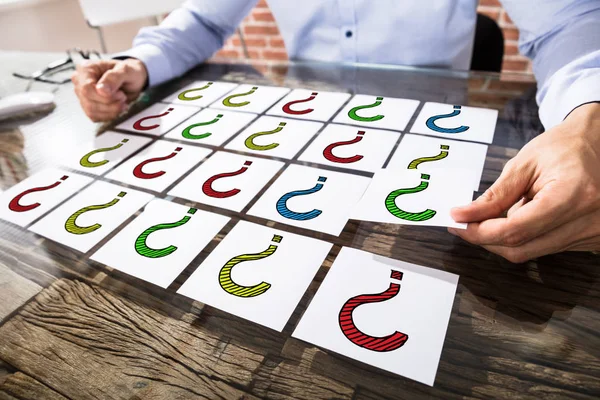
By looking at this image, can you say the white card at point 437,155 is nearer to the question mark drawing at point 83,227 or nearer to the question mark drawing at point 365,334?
the question mark drawing at point 365,334

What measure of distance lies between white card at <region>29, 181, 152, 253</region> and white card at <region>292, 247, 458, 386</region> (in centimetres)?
33

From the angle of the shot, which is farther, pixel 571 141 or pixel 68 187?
pixel 68 187

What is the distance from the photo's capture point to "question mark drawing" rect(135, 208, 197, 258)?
1.68 ft

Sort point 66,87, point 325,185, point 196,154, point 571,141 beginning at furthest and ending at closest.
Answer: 1. point 66,87
2. point 196,154
3. point 325,185
4. point 571,141

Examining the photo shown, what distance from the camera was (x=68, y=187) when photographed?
67 cm

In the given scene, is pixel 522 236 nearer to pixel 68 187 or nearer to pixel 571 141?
pixel 571 141

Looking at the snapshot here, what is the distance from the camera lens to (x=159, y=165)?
2.28ft

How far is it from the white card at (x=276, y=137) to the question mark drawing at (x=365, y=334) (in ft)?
1.03

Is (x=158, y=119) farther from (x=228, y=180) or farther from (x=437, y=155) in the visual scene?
(x=437, y=155)

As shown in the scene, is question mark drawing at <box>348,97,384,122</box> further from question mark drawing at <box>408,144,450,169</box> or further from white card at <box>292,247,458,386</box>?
white card at <box>292,247,458,386</box>

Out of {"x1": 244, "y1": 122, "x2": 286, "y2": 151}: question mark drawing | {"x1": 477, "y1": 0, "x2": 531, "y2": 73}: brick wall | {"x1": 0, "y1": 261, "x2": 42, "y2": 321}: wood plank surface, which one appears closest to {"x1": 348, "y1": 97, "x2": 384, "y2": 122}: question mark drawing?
{"x1": 244, "y1": 122, "x2": 286, "y2": 151}: question mark drawing

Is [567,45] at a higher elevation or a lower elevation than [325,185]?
higher

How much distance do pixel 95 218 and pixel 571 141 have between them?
0.65 metres

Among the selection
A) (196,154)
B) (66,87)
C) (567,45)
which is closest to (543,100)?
(567,45)
